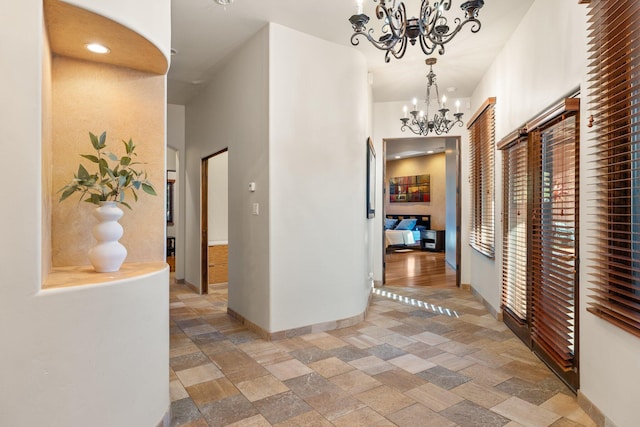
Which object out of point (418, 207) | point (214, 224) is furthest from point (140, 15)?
point (418, 207)

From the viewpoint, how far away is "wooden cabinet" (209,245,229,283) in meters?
5.92

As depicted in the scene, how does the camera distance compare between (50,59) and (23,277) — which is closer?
(23,277)

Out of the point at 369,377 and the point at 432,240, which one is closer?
the point at 369,377

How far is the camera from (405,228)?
11742 millimetres

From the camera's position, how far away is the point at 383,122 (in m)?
6.46

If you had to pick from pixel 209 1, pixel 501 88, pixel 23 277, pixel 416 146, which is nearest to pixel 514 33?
pixel 501 88

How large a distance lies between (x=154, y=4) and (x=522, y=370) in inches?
140

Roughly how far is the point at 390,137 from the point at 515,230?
308cm

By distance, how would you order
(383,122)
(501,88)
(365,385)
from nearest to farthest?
1. (365,385)
2. (501,88)
3. (383,122)

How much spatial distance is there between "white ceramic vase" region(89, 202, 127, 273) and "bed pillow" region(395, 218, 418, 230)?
1042cm

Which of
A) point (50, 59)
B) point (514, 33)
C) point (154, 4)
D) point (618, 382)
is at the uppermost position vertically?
point (514, 33)

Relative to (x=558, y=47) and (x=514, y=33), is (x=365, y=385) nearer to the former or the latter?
(x=558, y=47)

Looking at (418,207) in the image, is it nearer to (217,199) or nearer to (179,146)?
(217,199)

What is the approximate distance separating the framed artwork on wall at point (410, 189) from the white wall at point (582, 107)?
7.79m
